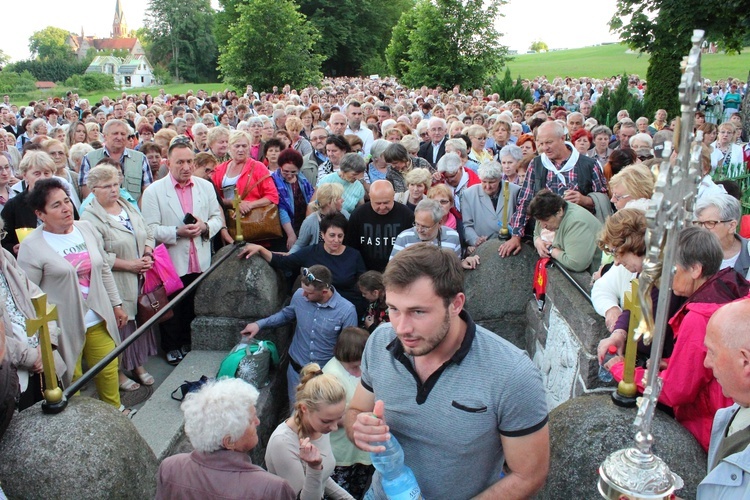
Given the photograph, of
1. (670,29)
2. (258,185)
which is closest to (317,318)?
(258,185)

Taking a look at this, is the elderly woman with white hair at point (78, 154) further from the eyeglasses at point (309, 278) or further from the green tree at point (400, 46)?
the green tree at point (400, 46)

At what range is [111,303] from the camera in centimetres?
476

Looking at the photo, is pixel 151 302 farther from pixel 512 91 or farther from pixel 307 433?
pixel 512 91

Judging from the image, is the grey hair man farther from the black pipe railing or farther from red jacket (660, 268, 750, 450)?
red jacket (660, 268, 750, 450)

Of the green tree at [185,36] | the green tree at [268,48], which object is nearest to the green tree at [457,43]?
the green tree at [268,48]

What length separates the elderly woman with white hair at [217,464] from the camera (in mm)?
2666

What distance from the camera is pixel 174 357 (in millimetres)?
5664

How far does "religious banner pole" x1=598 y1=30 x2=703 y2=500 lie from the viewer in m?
1.42

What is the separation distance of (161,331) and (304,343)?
1635 mm

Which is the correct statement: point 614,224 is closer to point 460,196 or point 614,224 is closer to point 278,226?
point 460,196

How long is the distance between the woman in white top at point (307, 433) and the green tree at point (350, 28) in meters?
→ 46.1

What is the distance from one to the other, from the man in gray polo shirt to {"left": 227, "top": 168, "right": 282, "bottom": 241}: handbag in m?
3.88

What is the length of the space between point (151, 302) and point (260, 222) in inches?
51.4

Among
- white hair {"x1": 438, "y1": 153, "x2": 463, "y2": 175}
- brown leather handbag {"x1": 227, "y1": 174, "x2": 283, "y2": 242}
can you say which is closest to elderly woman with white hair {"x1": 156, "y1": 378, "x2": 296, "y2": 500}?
brown leather handbag {"x1": 227, "y1": 174, "x2": 283, "y2": 242}
